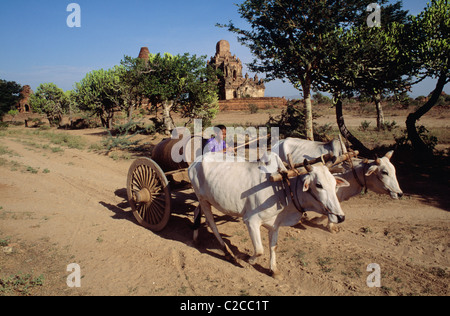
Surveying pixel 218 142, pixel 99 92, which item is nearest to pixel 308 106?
pixel 218 142

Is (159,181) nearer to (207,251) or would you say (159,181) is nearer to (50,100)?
(207,251)

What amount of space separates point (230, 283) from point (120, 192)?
540 cm

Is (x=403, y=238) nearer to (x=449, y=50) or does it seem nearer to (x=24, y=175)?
(x=449, y=50)

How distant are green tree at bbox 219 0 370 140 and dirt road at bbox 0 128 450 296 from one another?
17.0ft

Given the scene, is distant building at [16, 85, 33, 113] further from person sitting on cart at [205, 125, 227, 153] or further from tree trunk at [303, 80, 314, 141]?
person sitting on cart at [205, 125, 227, 153]

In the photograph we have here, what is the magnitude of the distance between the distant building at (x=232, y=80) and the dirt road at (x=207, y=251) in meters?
41.4

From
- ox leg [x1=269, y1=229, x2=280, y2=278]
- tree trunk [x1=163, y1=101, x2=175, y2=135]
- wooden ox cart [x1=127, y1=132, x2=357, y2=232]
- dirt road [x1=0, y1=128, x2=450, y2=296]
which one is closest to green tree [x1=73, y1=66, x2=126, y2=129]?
tree trunk [x1=163, y1=101, x2=175, y2=135]

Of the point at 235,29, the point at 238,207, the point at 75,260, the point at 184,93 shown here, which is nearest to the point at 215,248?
the point at 238,207

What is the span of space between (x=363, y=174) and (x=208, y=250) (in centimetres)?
304

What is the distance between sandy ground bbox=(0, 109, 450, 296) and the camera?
375cm

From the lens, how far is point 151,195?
210 inches

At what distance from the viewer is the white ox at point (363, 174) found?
181 inches

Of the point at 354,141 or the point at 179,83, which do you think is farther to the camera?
the point at 179,83

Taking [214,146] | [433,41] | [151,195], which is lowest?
[151,195]
